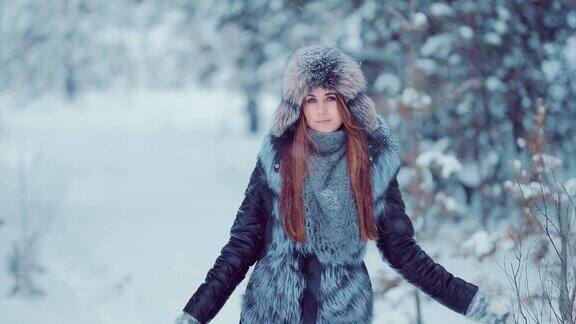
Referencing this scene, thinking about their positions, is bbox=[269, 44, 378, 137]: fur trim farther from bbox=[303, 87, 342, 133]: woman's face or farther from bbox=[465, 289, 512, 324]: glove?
bbox=[465, 289, 512, 324]: glove

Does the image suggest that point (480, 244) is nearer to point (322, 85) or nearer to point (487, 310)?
point (487, 310)

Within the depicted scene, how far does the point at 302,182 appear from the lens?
91.0 inches

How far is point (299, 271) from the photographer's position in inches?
91.5

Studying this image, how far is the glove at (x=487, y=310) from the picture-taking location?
216 centimetres

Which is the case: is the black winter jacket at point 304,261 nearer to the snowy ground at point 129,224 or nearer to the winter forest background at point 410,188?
the winter forest background at point 410,188

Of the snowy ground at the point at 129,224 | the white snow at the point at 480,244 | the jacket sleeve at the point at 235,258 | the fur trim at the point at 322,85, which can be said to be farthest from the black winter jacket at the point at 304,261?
the white snow at the point at 480,244

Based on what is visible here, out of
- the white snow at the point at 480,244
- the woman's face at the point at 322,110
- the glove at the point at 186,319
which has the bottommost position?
the glove at the point at 186,319

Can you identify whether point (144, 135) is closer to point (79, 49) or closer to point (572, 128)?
point (79, 49)

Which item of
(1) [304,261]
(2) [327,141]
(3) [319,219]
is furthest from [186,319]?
(2) [327,141]

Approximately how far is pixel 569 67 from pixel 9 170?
10.5m

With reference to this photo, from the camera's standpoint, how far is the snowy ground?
5153 mm

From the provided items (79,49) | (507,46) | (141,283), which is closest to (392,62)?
(507,46)

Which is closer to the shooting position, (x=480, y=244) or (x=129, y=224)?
(x=480, y=244)

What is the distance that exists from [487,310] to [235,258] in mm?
952
